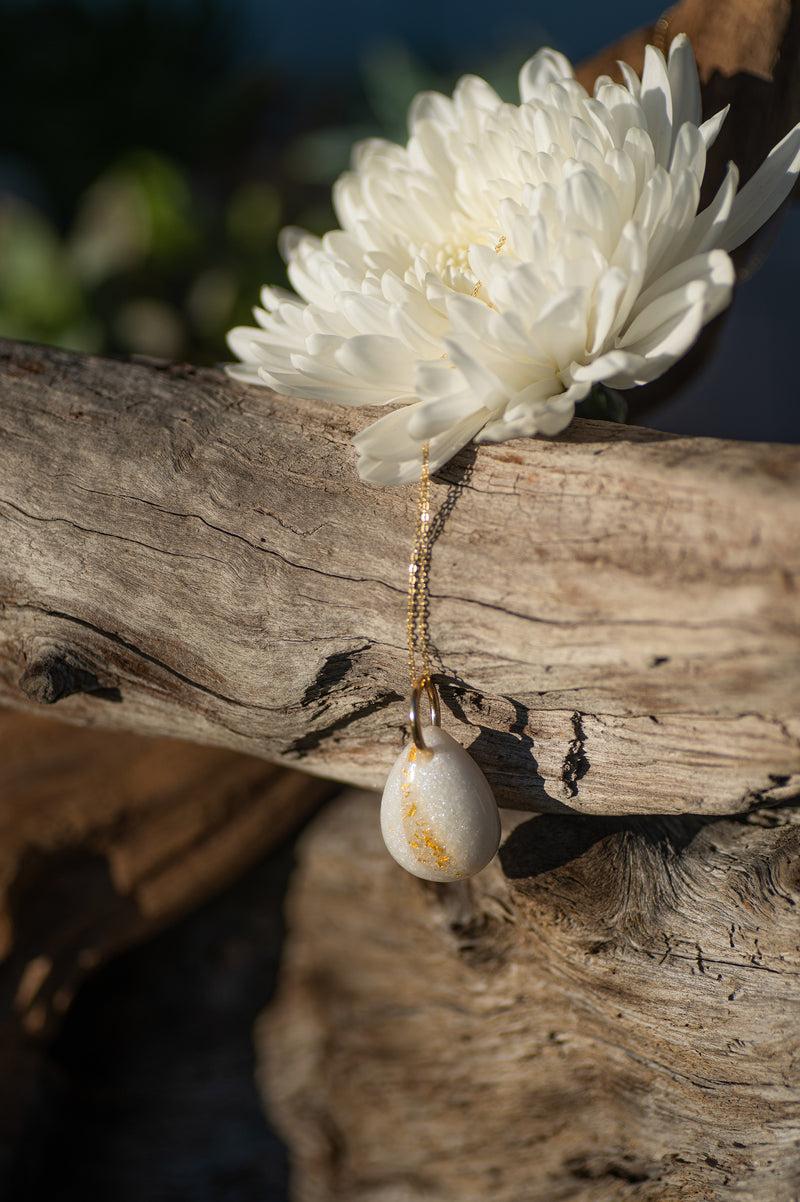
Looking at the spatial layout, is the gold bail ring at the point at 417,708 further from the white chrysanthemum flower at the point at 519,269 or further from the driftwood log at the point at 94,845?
the driftwood log at the point at 94,845

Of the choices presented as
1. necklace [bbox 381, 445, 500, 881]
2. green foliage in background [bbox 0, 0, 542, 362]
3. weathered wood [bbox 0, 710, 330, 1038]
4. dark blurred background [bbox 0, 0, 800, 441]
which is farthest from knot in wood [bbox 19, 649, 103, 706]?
green foliage in background [bbox 0, 0, 542, 362]

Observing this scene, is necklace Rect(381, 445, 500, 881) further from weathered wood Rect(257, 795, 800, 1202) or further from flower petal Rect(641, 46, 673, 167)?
flower petal Rect(641, 46, 673, 167)

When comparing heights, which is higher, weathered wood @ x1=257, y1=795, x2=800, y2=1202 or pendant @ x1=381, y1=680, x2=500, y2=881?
pendant @ x1=381, y1=680, x2=500, y2=881

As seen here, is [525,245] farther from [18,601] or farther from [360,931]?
[360,931]

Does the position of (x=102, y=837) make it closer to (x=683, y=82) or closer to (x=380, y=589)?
(x=380, y=589)

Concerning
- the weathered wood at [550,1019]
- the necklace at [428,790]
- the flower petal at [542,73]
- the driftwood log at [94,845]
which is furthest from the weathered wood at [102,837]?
the flower petal at [542,73]

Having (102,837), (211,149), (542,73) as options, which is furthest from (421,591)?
(211,149)

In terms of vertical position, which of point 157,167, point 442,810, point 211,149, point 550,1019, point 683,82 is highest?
point 211,149
